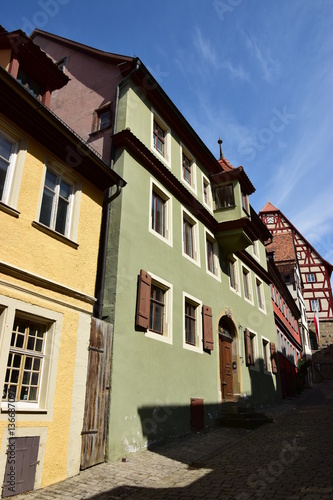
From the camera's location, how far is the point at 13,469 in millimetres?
5938

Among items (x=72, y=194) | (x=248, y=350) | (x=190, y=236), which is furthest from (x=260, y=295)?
(x=72, y=194)

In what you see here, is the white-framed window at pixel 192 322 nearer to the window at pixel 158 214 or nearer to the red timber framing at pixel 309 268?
the window at pixel 158 214

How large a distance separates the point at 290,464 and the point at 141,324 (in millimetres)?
4316

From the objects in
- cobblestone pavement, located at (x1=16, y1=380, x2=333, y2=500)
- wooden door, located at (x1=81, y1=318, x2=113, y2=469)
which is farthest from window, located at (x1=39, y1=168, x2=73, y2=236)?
cobblestone pavement, located at (x1=16, y1=380, x2=333, y2=500)

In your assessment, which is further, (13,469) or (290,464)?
(290,464)

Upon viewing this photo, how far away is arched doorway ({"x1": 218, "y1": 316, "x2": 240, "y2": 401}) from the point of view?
48.3ft

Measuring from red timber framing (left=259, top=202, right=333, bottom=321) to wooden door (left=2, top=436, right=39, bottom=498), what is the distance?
45.3 meters

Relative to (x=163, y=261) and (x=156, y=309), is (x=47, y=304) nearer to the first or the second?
(x=156, y=309)

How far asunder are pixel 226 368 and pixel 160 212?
6.64m

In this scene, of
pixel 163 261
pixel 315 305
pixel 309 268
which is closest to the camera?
pixel 163 261

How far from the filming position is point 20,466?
19.8 feet

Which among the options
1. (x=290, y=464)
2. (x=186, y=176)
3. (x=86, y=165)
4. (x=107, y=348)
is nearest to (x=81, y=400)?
(x=107, y=348)

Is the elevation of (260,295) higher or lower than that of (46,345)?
higher

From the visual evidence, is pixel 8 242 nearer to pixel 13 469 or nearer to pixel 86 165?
pixel 86 165
